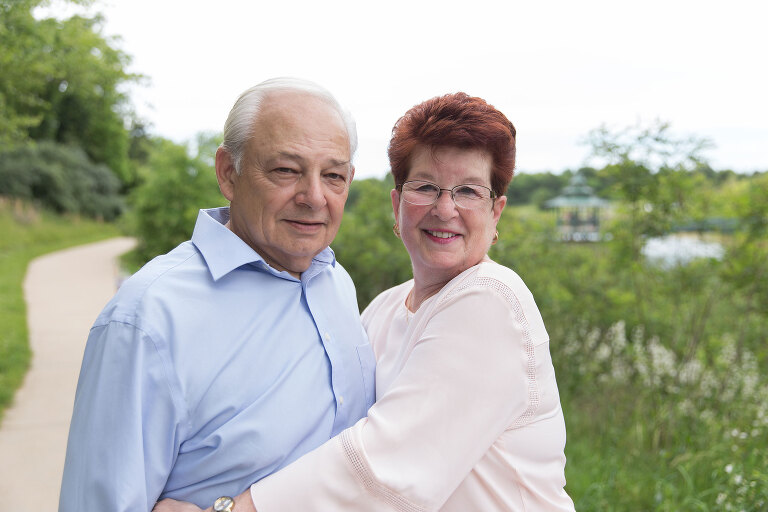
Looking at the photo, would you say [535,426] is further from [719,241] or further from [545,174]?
[545,174]

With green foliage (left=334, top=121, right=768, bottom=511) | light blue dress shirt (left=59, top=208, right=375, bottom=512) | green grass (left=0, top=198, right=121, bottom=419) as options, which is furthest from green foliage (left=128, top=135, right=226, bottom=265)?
light blue dress shirt (left=59, top=208, right=375, bottom=512)

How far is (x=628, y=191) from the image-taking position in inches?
220

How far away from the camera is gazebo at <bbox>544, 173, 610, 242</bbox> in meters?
6.64

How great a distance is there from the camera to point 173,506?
69.3 inches

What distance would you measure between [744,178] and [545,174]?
92.1 inches

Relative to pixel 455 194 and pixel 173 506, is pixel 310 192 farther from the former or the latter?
pixel 173 506

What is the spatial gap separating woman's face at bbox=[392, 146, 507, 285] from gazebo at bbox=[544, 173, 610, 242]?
4.24 metres

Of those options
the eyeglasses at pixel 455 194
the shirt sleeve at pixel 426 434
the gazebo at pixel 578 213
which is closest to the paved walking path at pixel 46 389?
the shirt sleeve at pixel 426 434

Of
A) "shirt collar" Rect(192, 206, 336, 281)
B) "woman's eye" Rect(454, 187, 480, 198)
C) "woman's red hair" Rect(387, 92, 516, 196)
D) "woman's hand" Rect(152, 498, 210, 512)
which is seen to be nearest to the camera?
"woman's hand" Rect(152, 498, 210, 512)

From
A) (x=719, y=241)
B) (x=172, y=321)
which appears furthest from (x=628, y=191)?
(x=172, y=321)

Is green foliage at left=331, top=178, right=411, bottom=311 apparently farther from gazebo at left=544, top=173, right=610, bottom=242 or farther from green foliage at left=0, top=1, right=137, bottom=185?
green foliage at left=0, top=1, right=137, bottom=185

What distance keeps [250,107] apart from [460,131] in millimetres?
652

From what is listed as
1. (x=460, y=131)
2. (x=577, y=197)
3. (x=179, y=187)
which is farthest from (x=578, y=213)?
(x=179, y=187)

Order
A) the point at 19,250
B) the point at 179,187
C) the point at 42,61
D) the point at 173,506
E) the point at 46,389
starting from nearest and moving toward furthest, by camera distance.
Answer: the point at 173,506 → the point at 46,389 → the point at 42,61 → the point at 179,187 → the point at 19,250
